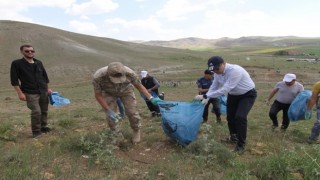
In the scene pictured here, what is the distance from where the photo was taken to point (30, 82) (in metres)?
6.25

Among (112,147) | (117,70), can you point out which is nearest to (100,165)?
(112,147)

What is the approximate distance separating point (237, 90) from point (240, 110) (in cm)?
33

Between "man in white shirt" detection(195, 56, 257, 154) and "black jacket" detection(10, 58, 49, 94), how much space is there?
2.89m

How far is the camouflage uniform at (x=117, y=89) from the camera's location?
5.50 meters

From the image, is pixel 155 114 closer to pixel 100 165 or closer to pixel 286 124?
pixel 286 124

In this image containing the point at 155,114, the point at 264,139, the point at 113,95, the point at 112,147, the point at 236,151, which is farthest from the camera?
the point at 155,114

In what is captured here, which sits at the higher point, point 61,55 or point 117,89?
point 117,89

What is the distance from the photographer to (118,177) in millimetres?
4191

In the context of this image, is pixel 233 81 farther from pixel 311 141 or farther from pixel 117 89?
pixel 311 141

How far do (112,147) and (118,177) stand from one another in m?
0.94

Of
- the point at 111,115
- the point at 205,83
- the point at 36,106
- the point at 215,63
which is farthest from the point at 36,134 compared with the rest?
the point at 205,83

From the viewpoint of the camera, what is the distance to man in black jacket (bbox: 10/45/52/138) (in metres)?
6.16

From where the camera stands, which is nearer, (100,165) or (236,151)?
(100,165)

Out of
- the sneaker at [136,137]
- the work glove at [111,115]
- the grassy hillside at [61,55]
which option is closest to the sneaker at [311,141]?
the sneaker at [136,137]
